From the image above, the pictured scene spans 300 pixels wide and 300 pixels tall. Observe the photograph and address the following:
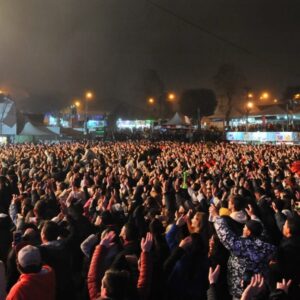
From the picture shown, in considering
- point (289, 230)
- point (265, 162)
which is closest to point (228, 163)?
point (265, 162)

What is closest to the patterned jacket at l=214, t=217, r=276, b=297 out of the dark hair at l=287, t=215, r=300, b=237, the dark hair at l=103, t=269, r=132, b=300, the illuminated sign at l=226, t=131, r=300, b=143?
the dark hair at l=287, t=215, r=300, b=237

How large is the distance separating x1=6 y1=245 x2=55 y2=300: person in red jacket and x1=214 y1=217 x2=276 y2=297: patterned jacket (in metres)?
1.72

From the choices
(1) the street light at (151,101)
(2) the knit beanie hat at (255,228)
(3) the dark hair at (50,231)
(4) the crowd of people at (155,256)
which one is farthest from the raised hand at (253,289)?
(1) the street light at (151,101)

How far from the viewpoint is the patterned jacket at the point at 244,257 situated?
3988mm

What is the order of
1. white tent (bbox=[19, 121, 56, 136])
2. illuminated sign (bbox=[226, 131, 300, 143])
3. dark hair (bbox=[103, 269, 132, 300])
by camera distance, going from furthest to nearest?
white tent (bbox=[19, 121, 56, 136]) → illuminated sign (bbox=[226, 131, 300, 143]) → dark hair (bbox=[103, 269, 132, 300])

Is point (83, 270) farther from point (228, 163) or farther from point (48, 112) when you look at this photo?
point (48, 112)

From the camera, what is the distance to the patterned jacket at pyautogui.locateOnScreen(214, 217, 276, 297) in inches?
157

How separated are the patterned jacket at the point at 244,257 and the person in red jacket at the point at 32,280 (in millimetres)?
1723

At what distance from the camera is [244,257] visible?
402cm

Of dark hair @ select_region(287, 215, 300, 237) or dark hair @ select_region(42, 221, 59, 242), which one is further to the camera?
dark hair @ select_region(287, 215, 300, 237)

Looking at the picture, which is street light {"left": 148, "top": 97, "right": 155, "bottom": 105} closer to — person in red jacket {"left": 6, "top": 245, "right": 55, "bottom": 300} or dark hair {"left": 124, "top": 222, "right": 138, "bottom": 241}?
dark hair {"left": 124, "top": 222, "right": 138, "bottom": 241}

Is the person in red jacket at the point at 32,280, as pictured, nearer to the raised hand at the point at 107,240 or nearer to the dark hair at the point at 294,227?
the raised hand at the point at 107,240

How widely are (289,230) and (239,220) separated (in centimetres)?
81

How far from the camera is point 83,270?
520cm
